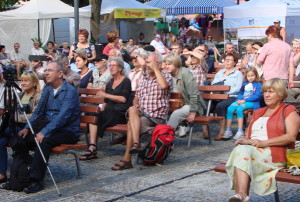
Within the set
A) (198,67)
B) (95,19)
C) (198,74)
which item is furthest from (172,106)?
(95,19)

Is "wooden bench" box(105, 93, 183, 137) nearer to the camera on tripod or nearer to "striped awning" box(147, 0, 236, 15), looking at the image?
the camera on tripod

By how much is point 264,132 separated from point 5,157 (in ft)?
10.3

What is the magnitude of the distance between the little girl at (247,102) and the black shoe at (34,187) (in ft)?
13.3

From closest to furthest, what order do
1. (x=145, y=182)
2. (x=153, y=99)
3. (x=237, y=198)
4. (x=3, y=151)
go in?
(x=237, y=198) → (x=145, y=182) → (x=3, y=151) → (x=153, y=99)

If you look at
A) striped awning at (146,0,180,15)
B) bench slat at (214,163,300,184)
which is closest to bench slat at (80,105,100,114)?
bench slat at (214,163,300,184)

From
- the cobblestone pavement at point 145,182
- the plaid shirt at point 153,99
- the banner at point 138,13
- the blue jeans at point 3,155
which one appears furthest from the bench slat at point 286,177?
the banner at point 138,13

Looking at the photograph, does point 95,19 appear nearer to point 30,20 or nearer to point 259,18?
point 30,20

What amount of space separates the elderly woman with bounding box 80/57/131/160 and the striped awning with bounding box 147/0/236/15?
23114mm

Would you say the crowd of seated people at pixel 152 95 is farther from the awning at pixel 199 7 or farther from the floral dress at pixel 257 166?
the awning at pixel 199 7

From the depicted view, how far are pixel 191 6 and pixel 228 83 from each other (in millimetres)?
22016

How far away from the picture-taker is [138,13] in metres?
27.1

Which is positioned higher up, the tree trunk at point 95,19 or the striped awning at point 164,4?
the striped awning at point 164,4

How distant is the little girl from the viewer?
1014cm

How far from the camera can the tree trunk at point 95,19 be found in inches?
957
